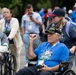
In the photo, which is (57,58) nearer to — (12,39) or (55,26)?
(55,26)

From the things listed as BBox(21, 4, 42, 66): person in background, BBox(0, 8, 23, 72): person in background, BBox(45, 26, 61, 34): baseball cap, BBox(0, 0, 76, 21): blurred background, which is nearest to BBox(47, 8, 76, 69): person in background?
BBox(45, 26, 61, 34): baseball cap

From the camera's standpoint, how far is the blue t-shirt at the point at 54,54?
7.11 m

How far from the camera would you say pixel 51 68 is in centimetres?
704

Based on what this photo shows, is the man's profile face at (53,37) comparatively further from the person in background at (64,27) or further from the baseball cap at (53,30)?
the person in background at (64,27)

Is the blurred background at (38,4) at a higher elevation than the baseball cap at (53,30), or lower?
higher

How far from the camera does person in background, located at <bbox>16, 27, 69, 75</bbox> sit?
23.2 ft

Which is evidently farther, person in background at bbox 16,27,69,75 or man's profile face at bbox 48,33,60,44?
man's profile face at bbox 48,33,60,44

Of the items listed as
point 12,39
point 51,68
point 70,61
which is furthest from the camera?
point 12,39

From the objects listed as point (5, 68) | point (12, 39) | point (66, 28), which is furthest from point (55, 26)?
point (12, 39)

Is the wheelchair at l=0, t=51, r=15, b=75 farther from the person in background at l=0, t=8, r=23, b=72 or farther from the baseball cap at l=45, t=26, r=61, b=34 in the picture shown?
the baseball cap at l=45, t=26, r=61, b=34

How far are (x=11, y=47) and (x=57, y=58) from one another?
300 cm

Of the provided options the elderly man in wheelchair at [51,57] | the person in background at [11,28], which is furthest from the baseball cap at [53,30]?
the person in background at [11,28]

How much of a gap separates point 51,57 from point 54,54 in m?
0.07

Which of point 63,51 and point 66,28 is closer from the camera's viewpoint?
point 63,51
